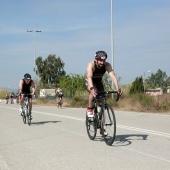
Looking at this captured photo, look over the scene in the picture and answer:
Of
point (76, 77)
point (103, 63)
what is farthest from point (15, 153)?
point (76, 77)

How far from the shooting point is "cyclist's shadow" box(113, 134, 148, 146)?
27.7 feet

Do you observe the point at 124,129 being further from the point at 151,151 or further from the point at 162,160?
the point at 162,160

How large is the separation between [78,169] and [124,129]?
5.37m

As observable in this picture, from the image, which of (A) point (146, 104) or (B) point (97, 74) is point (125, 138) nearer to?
(B) point (97, 74)

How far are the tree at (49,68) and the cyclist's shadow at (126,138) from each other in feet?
267

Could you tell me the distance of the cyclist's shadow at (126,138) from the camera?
8.44 metres

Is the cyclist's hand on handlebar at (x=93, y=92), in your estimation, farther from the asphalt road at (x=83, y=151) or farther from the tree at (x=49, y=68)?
the tree at (x=49, y=68)

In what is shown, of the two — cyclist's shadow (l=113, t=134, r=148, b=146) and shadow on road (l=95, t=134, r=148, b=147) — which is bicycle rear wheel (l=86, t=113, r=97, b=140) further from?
cyclist's shadow (l=113, t=134, r=148, b=146)

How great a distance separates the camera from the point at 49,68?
299ft

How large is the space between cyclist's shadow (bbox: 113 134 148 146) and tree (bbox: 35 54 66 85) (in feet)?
267

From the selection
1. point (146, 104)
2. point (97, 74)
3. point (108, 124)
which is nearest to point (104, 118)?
point (108, 124)

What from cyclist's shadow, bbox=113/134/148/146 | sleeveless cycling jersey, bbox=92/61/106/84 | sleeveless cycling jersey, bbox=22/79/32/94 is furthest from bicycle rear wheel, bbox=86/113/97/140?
sleeveless cycling jersey, bbox=22/79/32/94

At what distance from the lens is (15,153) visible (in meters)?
7.68

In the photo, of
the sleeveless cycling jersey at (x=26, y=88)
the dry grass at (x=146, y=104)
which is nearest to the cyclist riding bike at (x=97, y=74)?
the sleeveless cycling jersey at (x=26, y=88)
